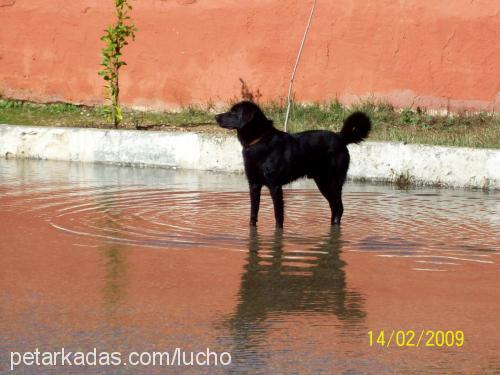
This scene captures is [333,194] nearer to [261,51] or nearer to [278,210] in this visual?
[278,210]

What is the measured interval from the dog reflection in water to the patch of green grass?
5416 millimetres

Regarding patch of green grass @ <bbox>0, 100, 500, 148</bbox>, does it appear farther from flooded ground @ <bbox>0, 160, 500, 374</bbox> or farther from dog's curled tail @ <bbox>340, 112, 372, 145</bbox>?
dog's curled tail @ <bbox>340, 112, 372, 145</bbox>

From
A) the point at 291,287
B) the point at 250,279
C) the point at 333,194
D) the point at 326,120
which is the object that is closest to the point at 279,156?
the point at 333,194

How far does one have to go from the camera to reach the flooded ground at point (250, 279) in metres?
5.60

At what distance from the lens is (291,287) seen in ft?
23.2

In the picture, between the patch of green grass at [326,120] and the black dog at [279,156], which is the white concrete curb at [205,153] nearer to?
the patch of green grass at [326,120]

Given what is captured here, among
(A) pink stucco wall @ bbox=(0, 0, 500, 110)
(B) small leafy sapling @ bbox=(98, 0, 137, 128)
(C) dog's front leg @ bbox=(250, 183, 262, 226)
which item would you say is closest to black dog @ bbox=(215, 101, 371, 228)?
(C) dog's front leg @ bbox=(250, 183, 262, 226)

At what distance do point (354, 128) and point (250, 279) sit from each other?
3281 millimetres

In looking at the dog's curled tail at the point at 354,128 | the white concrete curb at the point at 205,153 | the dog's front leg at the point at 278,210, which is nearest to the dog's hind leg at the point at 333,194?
the dog's curled tail at the point at 354,128

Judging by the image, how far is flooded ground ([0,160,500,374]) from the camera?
5.60 meters

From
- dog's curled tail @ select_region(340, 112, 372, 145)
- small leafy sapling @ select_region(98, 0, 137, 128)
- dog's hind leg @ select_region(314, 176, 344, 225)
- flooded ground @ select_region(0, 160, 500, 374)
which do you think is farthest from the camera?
small leafy sapling @ select_region(98, 0, 137, 128)

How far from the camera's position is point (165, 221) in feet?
31.5

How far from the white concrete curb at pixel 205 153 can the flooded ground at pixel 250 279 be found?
0.89 m

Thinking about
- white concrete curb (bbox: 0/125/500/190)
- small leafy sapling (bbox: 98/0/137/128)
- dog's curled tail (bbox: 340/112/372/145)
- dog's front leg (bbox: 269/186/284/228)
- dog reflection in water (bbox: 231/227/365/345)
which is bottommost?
dog reflection in water (bbox: 231/227/365/345)
